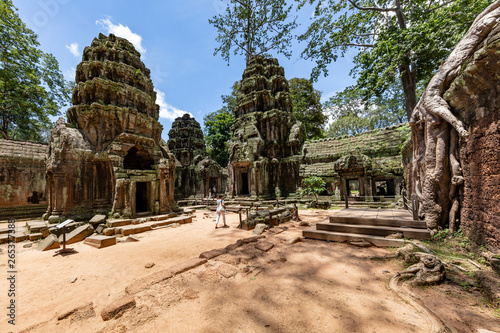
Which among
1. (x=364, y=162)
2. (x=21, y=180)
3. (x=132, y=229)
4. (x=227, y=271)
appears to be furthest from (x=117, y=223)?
(x=364, y=162)

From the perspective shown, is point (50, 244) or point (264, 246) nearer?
point (264, 246)

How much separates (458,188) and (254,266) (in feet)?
17.7

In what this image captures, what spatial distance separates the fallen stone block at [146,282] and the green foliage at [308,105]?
84.4ft

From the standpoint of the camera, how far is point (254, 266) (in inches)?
160

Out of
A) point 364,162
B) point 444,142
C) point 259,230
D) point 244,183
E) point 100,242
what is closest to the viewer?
point 444,142

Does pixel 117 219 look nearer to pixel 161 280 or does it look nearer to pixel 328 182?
pixel 161 280

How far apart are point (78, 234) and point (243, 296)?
23.1ft

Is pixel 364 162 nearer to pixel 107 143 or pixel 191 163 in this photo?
pixel 107 143

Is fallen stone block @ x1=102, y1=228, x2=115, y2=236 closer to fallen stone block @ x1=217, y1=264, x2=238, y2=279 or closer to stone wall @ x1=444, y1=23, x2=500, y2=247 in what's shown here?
fallen stone block @ x1=217, y1=264, x2=238, y2=279

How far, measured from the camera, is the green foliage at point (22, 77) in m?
14.6

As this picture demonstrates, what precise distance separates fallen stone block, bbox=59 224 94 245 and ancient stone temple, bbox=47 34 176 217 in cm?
155

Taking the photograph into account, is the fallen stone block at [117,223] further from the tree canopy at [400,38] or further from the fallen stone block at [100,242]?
the tree canopy at [400,38]

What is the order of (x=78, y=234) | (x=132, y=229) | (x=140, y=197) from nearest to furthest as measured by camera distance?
(x=78, y=234), (x=132, y=229), (x=140, y=197)

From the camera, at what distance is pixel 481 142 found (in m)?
3.79
